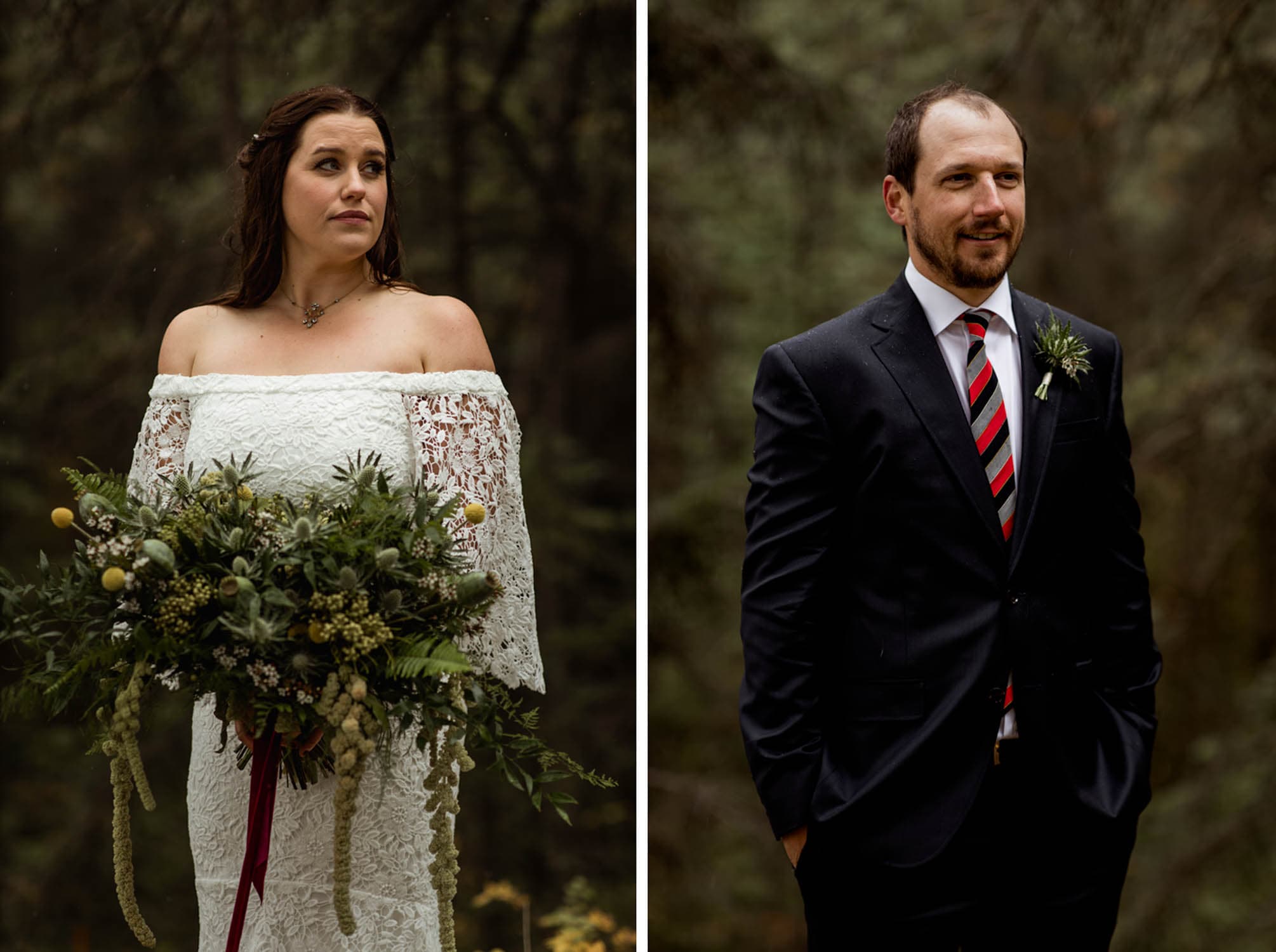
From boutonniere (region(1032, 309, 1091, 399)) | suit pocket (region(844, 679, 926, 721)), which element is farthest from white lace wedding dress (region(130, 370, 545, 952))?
boutonniere (region(1032, 309, 1091, 399))

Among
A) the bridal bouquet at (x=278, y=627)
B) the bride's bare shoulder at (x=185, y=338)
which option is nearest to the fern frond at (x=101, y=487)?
the bridal bouquet at (x=278, y=627)

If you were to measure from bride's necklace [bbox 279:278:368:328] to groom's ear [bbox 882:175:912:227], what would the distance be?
123 centimetres

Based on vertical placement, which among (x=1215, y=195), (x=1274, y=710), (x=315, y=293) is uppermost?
(x=1215, y=195)

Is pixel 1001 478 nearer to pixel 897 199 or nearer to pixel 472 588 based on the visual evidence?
pixel 897 199

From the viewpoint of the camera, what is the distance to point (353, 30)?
440cm

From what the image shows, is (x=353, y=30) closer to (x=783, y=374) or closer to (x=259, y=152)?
(x=259, y=152)

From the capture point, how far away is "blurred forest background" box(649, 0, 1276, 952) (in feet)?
15.2

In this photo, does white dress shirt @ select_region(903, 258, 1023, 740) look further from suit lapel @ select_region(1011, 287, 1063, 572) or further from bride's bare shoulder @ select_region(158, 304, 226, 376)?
bride's bare shoulder @ select_region(158, 304, 226, 376)

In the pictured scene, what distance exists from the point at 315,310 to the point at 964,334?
1.46 m

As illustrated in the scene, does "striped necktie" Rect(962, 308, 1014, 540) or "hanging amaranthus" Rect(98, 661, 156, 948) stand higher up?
"striped necktie" Rect(962, 308, 1014, 540)

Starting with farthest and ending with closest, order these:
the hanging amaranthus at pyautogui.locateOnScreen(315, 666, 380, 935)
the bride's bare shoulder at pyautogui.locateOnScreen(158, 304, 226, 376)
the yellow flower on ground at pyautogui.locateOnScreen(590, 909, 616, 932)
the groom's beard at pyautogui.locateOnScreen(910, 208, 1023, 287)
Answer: the yellow flower on ground at pyautogui.locateOnScreen(590, 909, 616, 932) < the bride's bare shoulder at pyautogui.locateOnScreen(158, 304, 226, 376) < the groom's beard at pyautogui.locateOnScreen(910, 208, 1023, 287) < the hanging amaranthus at pyautogui.locateOnScreen(315, 666, 380, 935)

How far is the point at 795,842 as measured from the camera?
2.55 m

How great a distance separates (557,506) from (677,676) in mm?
901

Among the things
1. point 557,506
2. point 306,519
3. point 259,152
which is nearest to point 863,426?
point 306,519
